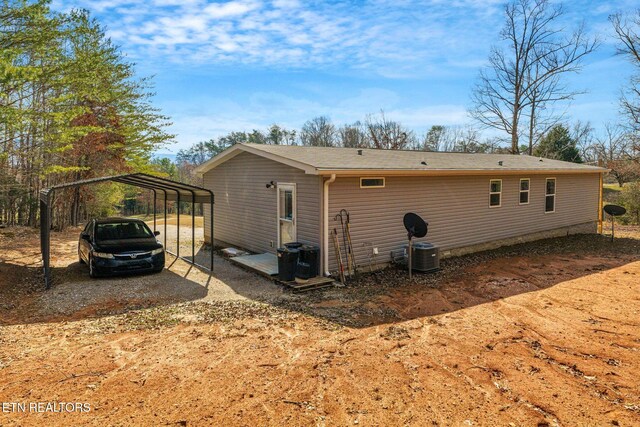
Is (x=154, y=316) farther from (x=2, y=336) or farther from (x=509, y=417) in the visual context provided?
(x=509, y=417)

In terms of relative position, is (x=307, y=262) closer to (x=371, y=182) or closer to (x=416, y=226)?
(x=371, y=182)

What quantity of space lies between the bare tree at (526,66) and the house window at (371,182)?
21.4m

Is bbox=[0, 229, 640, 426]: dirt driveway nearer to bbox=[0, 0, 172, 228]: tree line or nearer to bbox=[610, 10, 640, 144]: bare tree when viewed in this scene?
bbox=[0, 0, 172, 228]: tree line

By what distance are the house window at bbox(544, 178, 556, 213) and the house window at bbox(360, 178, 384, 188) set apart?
8521 mm

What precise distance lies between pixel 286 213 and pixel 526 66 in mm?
24156

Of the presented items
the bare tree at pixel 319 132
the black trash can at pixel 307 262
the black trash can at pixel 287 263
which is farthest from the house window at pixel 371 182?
the bare tree at pixel 319 132

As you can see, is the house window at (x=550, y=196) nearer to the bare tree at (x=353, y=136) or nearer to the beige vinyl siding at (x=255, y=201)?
the beige vinyl siding at (x=255, y=201)

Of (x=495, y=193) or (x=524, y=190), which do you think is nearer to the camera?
(x=495, y=193)

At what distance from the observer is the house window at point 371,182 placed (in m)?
9.09

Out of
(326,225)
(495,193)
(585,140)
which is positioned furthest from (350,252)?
(585,140)

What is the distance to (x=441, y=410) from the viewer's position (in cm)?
367

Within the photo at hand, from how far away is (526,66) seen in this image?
2598 centimetres

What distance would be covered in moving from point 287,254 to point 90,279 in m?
4.55

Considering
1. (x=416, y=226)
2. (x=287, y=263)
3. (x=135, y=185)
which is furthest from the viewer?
(x=135, y=185)
